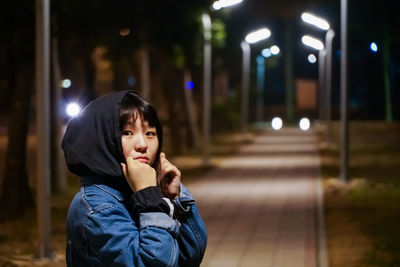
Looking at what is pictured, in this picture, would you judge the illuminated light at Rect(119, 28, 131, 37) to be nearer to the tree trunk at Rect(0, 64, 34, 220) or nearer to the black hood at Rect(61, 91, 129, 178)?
the tree trunk at Rect(0, 64, 34, 220)

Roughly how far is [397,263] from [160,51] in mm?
18691

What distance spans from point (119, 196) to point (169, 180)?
281mm

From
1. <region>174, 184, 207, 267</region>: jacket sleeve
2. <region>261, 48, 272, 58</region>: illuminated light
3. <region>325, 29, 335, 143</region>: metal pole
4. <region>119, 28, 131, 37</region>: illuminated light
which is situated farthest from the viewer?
<region>261, 48, 272, 58</region>: illuminated light

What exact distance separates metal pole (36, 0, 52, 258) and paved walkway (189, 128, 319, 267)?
194 centimetres

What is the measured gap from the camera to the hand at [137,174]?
2795 millimetres

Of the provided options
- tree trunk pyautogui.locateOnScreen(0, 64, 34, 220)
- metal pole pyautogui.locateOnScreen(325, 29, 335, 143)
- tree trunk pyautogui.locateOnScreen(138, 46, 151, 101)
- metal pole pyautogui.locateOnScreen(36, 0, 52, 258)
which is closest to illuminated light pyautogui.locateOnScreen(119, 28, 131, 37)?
tree trunk pyautogui.locateOnScreen(138, 46, 151, 101)

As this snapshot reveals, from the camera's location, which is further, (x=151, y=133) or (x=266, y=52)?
(x=266, y=52)

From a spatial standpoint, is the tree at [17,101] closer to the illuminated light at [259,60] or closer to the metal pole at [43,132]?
the metal pole at [43,132]

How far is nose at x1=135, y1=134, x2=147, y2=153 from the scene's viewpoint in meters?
2.89

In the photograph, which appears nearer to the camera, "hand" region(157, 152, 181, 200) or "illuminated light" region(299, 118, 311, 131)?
"hand" region(157, 152, 181, 200)

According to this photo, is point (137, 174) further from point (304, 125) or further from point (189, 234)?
point (304, 125)

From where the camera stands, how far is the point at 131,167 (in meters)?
2.79

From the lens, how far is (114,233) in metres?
2.72

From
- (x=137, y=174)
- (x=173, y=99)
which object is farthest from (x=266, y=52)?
(x=137, y=174)
